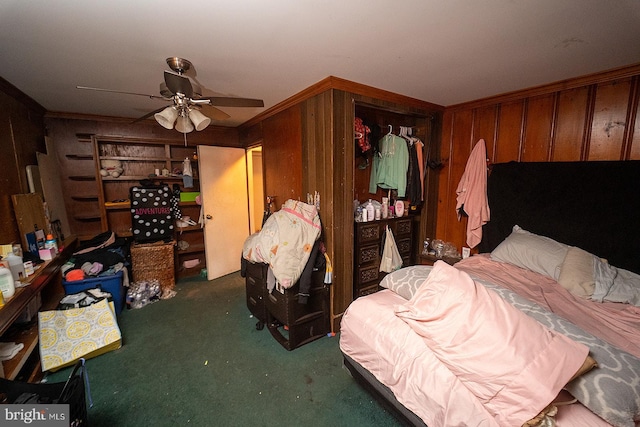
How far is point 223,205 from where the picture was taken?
3832 mm

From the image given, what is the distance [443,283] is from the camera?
1324mm

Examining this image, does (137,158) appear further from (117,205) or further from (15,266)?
(15,266)

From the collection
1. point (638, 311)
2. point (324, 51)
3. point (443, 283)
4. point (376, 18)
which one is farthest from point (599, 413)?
point (324, 51)

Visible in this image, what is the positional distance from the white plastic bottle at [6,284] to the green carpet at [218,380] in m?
0.75

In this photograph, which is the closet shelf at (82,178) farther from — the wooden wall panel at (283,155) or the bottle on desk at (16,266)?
the wooden wall panel at (283,155)

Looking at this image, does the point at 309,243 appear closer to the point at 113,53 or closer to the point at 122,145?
the point at 113,53

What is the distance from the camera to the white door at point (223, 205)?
11.9 feet

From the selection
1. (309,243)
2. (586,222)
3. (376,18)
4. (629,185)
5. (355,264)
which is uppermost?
(376,18)

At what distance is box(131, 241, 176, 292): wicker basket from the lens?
324 centimetres

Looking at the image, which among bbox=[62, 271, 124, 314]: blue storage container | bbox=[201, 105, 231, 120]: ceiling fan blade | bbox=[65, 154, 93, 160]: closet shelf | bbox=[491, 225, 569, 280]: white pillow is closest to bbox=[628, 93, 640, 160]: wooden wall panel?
bbox=[491, 225, 569, 280]: white pillow

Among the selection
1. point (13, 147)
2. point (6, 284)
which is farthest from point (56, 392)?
point (13, 147)

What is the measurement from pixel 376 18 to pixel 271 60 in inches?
31.4

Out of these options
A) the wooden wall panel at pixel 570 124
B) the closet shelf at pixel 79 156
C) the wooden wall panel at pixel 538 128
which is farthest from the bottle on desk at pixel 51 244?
the wooden wall panel at pixel 570 124

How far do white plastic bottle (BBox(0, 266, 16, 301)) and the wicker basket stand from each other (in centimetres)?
150
